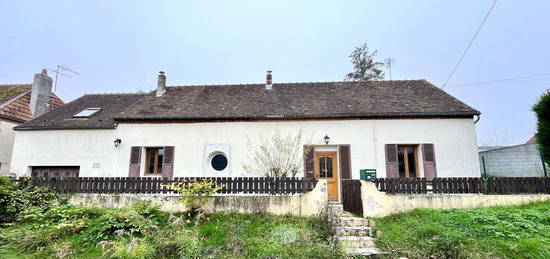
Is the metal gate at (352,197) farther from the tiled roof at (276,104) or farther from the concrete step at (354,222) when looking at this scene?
the tiled roof at (276,104)

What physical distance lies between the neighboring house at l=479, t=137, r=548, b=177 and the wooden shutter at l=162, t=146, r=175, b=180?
13277mm

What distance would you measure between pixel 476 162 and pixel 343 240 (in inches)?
307

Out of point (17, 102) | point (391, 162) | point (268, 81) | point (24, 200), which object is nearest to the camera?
point (24, 200)

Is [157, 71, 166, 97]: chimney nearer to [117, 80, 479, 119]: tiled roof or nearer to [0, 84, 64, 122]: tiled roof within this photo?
[117, 80, 479, 119]: tiled roof

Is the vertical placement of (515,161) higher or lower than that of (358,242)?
higher

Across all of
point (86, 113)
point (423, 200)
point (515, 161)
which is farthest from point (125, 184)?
point (515, 161)

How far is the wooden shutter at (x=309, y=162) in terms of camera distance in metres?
10.1

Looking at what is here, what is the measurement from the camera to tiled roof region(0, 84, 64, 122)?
495 inches

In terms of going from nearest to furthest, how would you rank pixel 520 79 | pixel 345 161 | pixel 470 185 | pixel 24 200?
pixel 24 200 < pixel 470 185 < pixel 345 161 < pixel 520 79

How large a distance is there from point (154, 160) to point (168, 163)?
90cm

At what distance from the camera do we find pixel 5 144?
12.1 m

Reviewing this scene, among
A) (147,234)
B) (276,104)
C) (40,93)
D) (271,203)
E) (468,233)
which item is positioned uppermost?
(40,93)

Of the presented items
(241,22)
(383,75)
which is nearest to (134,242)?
(241,22)

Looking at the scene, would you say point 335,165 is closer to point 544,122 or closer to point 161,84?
point 544,122
